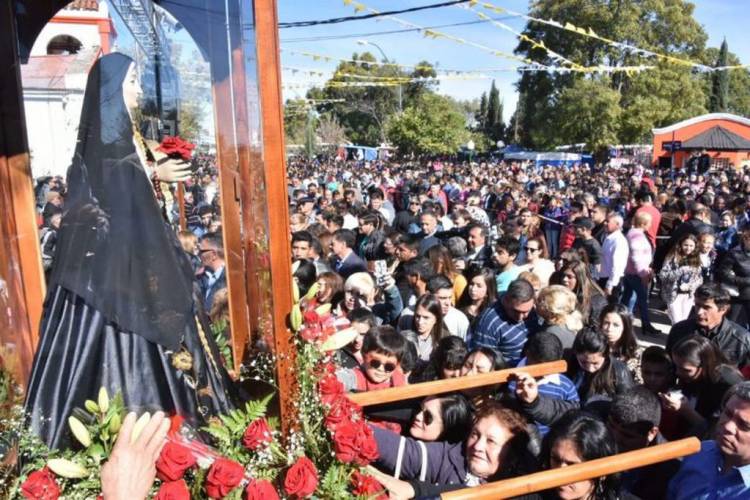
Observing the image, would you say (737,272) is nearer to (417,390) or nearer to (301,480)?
(417,390)

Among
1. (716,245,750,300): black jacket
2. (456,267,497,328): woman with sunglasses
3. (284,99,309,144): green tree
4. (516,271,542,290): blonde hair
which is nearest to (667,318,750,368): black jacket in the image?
(516,271,542,290): blonde hair

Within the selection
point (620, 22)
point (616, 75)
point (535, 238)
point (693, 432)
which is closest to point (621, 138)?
point (616, 75)

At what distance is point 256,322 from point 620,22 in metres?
34.1

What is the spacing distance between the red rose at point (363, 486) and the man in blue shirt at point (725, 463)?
1.44 meters

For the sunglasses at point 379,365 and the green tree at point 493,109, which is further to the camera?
the green tree at point 493,109

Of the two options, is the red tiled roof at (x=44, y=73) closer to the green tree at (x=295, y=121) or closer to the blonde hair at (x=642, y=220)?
the blonde hair at (x=642, y=220)

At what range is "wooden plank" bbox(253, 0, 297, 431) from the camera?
6.29ft

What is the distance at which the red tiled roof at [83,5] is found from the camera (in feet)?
7.48

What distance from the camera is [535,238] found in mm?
6449

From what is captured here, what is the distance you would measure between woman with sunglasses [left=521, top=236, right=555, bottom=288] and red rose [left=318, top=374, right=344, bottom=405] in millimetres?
4243

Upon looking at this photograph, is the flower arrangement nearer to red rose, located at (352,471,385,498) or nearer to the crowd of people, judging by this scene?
red rose, located at (352,471,385,498)

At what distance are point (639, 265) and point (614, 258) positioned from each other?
0.54 m

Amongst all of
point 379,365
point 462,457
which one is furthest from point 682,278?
point 462,457

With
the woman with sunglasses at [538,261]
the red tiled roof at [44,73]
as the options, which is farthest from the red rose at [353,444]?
the woman with sunglasses at [538,261]
